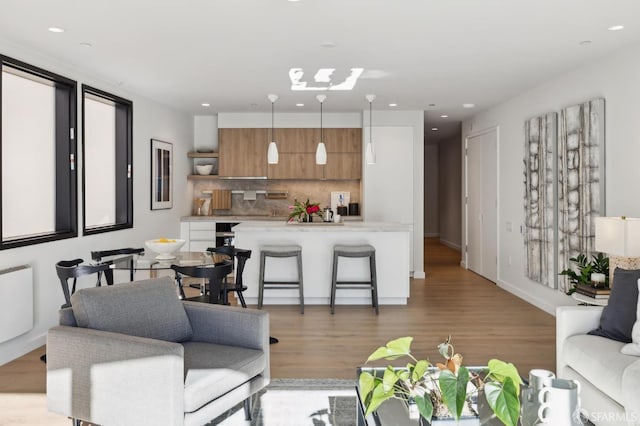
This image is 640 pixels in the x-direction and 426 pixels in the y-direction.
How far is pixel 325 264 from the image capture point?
626cm

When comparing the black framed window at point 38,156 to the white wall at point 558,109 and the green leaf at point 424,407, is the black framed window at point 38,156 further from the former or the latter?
the white wall at point 558,109

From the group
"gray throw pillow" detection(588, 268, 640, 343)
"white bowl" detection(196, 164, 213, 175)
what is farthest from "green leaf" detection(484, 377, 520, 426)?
"white bowl" detection(196, 164, 213, 175)

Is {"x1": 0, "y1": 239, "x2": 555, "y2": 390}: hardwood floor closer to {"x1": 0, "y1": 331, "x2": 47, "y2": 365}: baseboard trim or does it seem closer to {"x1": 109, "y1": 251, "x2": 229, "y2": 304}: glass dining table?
{"x1": 0, "y1": 331, "x2": 47, "y2": 365}: baseboard trim

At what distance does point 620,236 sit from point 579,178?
1511 millimetres

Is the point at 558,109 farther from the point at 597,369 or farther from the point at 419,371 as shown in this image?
the point at 419,371

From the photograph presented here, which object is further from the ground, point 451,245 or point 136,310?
point 136,310

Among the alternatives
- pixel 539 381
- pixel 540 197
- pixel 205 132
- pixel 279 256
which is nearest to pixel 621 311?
pixel 539 381

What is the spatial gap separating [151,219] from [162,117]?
1.47m

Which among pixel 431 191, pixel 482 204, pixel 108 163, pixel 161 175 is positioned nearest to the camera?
pixel 108 163

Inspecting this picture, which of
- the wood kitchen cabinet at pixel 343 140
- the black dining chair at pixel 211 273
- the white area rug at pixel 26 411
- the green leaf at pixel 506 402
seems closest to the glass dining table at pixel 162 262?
the black dining chair at pixel 211 273

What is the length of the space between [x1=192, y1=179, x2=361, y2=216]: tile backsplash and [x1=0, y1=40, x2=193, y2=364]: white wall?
0.76 m

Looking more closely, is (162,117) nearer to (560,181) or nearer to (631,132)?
(560,181)

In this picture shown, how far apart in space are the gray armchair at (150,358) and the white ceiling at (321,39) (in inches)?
78.9

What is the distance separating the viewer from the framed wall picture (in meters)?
7.16
